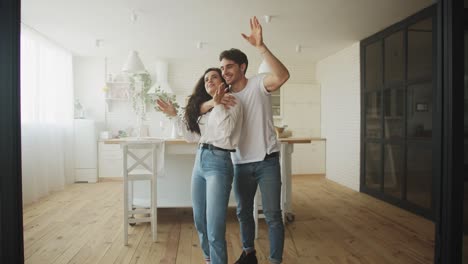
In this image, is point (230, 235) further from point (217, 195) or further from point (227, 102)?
point (227, 102)

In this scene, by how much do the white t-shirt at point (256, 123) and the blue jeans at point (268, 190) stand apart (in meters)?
0.06

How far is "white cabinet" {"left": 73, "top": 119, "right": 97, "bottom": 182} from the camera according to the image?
5.61m

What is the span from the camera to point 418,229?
304 cm

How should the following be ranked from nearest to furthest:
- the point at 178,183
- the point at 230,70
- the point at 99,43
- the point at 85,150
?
the point at 230,70, the point at 178,183, the point at 99,43, the point at 85,150

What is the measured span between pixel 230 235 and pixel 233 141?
146cm

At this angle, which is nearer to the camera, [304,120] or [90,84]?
[90,84]

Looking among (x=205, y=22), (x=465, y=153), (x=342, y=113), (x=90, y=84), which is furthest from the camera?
(x=90, y=84)

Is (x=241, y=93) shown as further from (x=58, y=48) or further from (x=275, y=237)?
(x=58, y=48)

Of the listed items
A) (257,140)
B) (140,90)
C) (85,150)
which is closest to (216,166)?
(257,140)

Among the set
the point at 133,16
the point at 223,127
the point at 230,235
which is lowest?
the point at 230,235

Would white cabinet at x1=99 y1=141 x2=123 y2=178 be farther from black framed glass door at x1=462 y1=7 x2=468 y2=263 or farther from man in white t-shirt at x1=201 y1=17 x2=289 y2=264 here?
black framed glass door at x1=462 y1=7 x2=468 y2=263

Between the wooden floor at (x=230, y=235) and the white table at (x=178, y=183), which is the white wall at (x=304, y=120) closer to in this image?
the wooden floor at (x=230, y=235)

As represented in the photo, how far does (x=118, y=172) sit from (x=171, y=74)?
2.27 metres

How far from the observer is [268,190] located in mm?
1877
